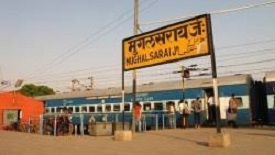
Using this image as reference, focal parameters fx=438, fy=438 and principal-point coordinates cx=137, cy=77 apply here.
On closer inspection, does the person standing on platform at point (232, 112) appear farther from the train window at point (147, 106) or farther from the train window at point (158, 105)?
the train window at point (147, 106)

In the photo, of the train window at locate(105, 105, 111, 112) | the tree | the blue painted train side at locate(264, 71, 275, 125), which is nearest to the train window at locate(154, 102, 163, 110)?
the train window at locate(105, 105, 111, 112)

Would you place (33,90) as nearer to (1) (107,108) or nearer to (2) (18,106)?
(2) (18,106)

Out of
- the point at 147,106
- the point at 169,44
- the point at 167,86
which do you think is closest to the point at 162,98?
the point at 167,86

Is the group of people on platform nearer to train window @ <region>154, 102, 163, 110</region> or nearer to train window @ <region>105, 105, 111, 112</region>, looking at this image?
train window @ <region>154, 102, 163, 110</region>

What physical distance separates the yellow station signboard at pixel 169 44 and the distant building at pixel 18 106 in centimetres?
2663

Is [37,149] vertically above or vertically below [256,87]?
below

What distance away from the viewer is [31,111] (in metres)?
44.6

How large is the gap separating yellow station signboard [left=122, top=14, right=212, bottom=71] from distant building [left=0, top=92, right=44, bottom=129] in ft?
87.4

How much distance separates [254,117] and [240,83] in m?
2.47

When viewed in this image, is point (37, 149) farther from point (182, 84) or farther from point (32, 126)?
point (182, 84)

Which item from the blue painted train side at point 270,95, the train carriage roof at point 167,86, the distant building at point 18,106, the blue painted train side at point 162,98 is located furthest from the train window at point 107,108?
the blue painted train side at point 270,95

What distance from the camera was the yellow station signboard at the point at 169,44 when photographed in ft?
48.8

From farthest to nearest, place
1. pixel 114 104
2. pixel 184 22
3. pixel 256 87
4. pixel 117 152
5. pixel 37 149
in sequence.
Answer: pixel 114 104
pixel 256 87
pixel 184 22
pixel 37 149
pixel 117 152

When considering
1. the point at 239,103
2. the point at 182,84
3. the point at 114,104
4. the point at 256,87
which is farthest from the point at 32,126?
the point at 256,87
